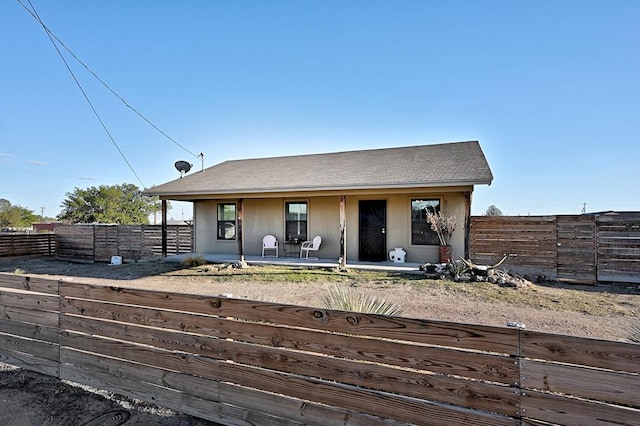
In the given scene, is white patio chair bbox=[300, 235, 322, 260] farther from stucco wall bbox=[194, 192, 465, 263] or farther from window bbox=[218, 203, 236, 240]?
window bbox=[218, 203, 236, 240]

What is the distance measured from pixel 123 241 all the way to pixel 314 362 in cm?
1499

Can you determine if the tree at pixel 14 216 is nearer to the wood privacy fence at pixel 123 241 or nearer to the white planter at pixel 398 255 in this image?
the wood privacy fence at pixel 123 241

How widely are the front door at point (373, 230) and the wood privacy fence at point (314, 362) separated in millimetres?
9725

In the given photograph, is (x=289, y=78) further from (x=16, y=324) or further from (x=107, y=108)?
(x=16, y=324)

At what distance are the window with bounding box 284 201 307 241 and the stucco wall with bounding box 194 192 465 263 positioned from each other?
7.6 inches

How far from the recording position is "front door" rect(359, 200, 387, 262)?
38.4 feet

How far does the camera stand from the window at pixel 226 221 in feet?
45.2

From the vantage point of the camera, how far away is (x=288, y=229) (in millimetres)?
12914

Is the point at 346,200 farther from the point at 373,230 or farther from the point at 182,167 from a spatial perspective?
the point at 182,167

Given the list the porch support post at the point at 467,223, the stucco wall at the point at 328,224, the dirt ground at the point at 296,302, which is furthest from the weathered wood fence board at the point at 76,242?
the porch support post at the point at 467,223

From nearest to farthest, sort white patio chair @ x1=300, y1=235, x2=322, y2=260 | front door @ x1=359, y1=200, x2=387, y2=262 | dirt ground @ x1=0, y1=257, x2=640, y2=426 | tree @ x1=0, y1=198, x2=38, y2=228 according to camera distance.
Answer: dirt ground @ x1=0, y1=257, x2=640, y2=426
front door @ x1=359, y1=200, x2=387, y2=262
white patio chair @ x1=300, y1=235, x2=322, y2=260
tree @ x1=0, y1=198, x2=38, y2=228

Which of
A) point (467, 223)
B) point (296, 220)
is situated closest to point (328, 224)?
point (296, 220)

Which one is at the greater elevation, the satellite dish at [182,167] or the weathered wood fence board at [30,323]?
the satellite dish at [182,167]

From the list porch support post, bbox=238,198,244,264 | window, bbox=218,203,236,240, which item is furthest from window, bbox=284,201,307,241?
window, bbox=218,203,236,240
